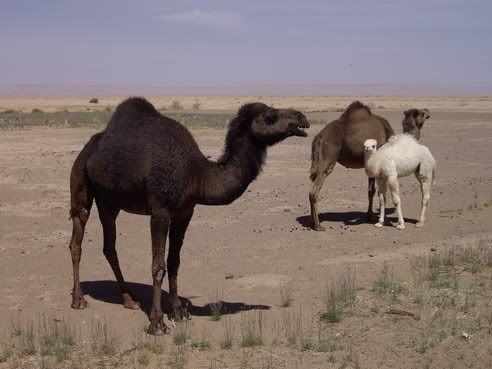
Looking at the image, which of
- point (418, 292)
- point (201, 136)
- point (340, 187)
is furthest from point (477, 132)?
point (418, 292)

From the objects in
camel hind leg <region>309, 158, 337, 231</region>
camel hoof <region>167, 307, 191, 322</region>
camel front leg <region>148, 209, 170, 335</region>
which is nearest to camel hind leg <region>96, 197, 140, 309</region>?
camel hoof <region>167, 307, 191, 322</region>

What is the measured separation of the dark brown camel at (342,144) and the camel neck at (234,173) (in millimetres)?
5567

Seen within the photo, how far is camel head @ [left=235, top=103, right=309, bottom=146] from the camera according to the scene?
8023mm

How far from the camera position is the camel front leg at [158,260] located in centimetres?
804

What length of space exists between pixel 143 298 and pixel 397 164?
6128 millimetres

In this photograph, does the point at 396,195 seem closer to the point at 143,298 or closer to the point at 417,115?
the point at 417,115

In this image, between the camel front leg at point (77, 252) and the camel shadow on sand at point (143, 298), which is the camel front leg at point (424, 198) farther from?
the camel front leg at point (77, 252)

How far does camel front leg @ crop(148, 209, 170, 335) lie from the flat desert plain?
18 centimetres

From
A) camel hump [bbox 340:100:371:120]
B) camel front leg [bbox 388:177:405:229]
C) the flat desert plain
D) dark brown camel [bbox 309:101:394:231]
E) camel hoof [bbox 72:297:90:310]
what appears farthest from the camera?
camel hump [bbox 340:100:371:120]

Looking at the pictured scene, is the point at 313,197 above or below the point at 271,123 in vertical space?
below

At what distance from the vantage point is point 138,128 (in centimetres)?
866

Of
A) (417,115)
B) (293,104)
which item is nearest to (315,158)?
(417,115)

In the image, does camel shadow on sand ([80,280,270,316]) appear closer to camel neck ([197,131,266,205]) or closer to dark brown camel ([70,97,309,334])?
dark brown camel ([70,97,309,334])

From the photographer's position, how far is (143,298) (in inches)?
380
